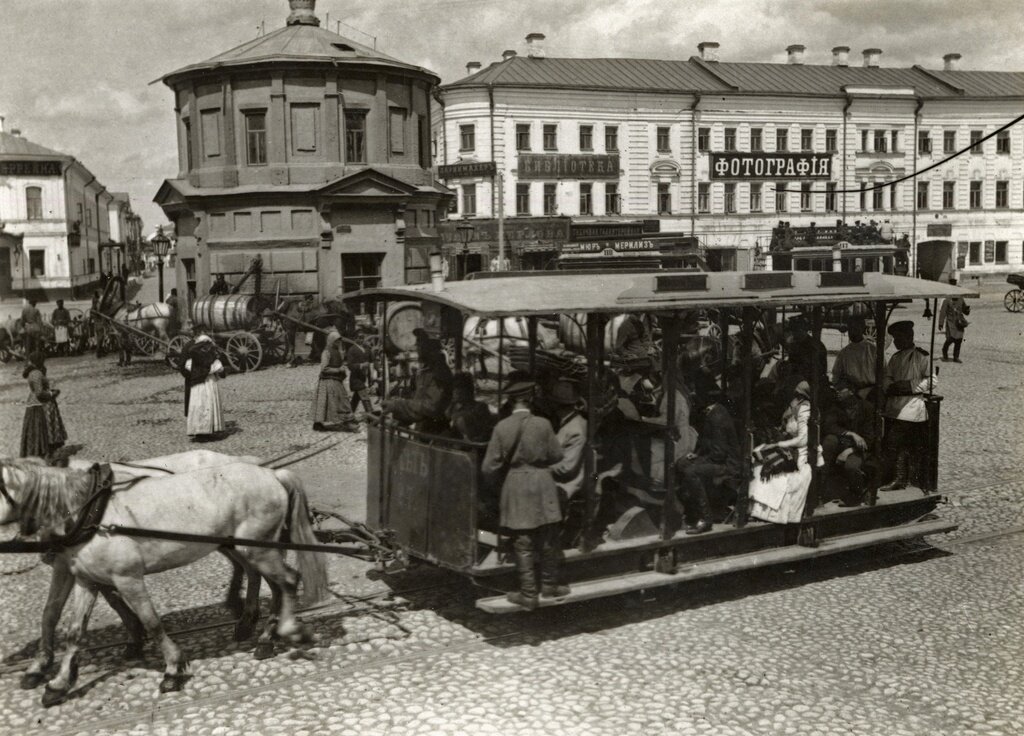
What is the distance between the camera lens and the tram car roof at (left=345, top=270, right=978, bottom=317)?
25.2 feet

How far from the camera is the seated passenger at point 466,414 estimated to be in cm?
840

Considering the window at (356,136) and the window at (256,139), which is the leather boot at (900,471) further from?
the window at (256,139)

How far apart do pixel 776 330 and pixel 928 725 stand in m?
13.2

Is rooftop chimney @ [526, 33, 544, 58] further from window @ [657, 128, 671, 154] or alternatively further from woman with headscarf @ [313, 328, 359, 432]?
woman with headscarf @ [313, 328, 359, 432]

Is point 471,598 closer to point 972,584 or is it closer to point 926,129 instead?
point 972,584

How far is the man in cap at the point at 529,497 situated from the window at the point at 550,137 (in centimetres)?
4521

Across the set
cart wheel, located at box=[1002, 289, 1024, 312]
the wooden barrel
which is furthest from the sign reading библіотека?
the wooden barrel

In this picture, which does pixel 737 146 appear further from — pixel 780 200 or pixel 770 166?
pixel 780 200

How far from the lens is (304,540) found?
759 cm

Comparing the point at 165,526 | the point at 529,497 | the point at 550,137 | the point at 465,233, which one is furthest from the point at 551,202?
the point at 165,526

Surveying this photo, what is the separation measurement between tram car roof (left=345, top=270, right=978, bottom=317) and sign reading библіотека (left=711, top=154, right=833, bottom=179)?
42.5 meters

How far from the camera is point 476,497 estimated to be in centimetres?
757

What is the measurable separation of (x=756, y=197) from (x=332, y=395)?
4309 centimetres

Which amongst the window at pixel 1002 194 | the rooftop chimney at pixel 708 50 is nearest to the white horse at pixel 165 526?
the rooftop chimney at pixel 708 50
